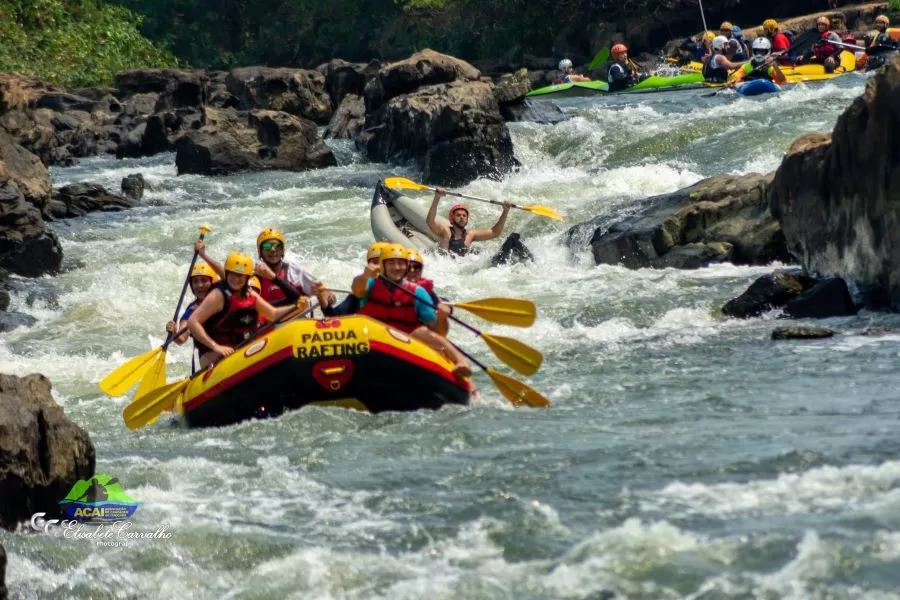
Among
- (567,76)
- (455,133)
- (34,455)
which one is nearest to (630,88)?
(567,76)

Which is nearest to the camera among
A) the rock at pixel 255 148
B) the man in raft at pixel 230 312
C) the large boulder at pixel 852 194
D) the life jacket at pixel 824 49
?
the man in raft at pixel 230 312

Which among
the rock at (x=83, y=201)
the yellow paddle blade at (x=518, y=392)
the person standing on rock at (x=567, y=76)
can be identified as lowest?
the rock at (x=83, y=201)

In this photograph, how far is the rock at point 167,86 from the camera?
94.8 feet

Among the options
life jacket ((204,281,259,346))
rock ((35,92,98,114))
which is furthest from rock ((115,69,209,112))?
life jacket ((204,281,259,346))

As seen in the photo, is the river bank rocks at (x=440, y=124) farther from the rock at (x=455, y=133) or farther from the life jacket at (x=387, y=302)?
the life jacket at (x=387, y=302)

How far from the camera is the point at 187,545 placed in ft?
20.0

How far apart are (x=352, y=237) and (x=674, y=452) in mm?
10070

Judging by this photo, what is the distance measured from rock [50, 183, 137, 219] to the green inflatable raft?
10186mm

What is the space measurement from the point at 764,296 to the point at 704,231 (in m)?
2.75

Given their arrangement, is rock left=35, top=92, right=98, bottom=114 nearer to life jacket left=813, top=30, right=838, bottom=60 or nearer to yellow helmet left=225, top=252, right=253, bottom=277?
life jacket left=813, top=30, right=838, bottom=60

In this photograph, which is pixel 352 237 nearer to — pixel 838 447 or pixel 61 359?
pixel 61 359

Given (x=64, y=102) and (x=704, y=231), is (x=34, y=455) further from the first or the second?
(x=64, y=102)

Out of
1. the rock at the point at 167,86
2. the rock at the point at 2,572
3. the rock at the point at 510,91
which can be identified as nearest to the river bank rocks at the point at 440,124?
the rock at the point at 510,91

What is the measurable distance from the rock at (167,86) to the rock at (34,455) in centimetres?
2151
